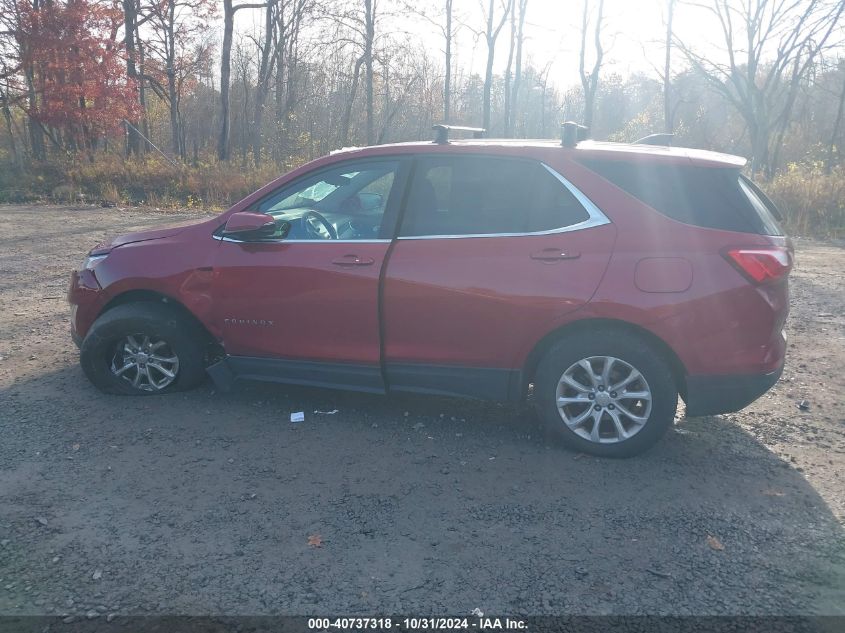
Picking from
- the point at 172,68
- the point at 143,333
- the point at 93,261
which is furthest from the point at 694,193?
the point at 172,68

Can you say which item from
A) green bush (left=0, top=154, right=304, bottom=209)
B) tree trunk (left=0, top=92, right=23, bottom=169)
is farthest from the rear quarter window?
tree trunk (left=0, top=92, right=23, bottom=169)

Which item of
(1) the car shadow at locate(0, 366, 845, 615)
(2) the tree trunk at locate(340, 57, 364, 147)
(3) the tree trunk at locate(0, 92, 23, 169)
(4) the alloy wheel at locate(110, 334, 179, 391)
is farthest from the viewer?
(2) the tree trunk at locate(340, 57, 364, 147)

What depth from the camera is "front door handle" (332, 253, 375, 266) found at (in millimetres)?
4523

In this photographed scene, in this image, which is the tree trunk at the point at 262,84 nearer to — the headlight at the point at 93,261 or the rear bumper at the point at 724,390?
the headlight at the point at 93,261

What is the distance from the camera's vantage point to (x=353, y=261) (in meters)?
4.56

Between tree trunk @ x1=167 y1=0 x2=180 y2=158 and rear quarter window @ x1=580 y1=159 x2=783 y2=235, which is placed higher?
tree trunk @ x1=167 y1=0 x2=180 y2=158

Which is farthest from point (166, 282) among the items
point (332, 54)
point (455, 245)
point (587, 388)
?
point (332, 54)

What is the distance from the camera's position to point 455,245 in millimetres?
4414

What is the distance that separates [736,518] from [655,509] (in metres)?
0.39

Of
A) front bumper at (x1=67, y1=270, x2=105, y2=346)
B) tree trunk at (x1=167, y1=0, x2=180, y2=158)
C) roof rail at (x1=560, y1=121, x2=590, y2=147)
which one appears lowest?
front bumper at (x1=67, y1=270, x2=105, y2=346)

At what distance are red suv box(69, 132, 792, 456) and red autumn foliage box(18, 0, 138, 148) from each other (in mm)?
22590

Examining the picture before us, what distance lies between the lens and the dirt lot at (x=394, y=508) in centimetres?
298

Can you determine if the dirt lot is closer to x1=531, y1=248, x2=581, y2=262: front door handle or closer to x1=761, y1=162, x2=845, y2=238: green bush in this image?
x1=531, y1=248, x2=581, y2=262: front door handle

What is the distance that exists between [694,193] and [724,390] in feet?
3.81
